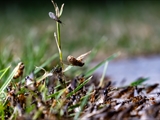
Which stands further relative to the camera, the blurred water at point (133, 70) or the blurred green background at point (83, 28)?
the blurred green background at point (83, 28)

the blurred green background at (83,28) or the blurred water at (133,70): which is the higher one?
the blurred green background at (83,28)

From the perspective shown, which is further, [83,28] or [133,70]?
[83,28]

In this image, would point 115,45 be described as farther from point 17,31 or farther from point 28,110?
point 28,110

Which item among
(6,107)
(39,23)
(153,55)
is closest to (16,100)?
(6,107)

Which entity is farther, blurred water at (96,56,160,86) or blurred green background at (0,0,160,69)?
blurred green background at (0,0,160,69)
